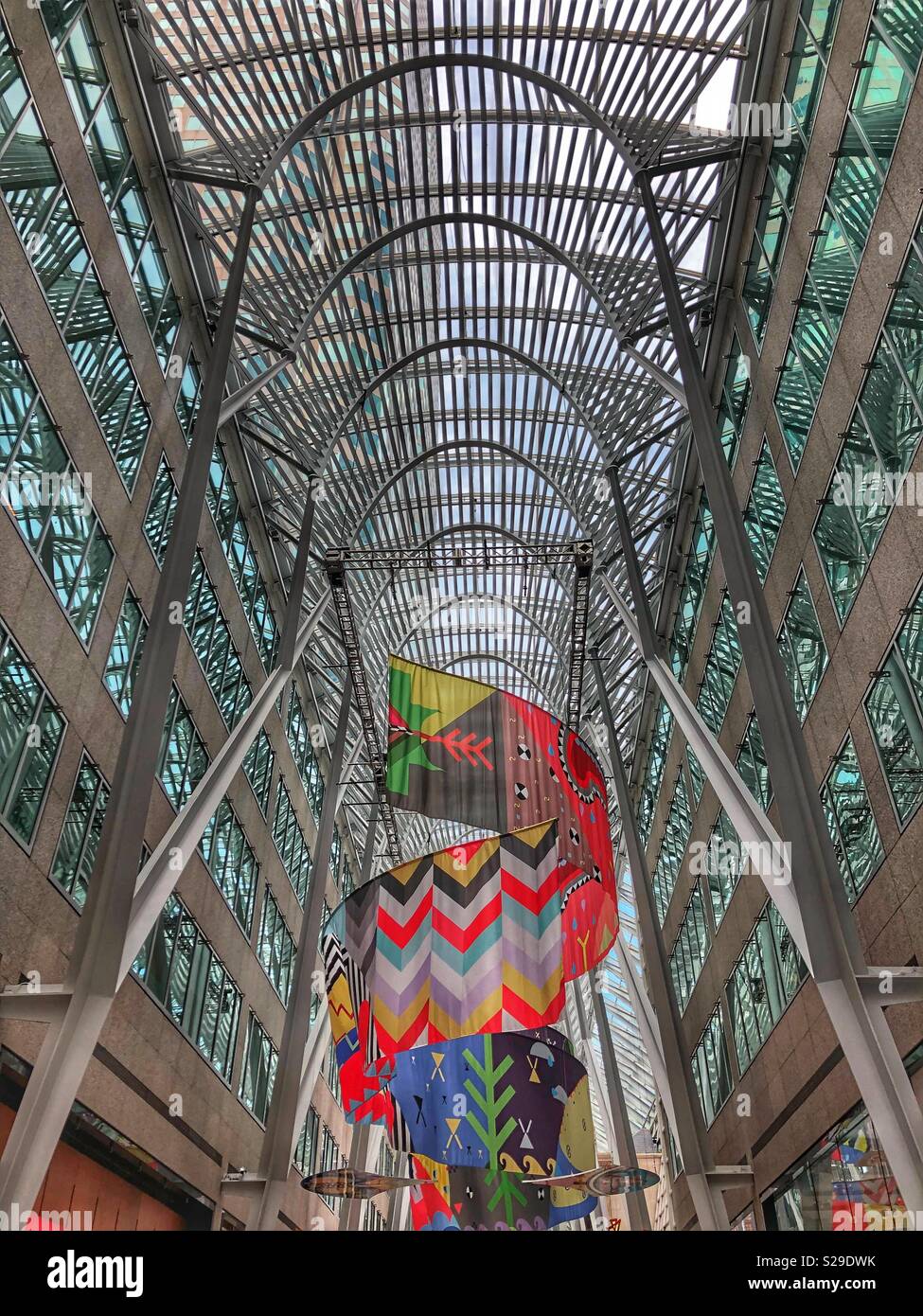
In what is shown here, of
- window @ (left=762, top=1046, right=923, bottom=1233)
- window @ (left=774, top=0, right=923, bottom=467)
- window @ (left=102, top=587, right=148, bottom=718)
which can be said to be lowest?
window @ (left=762, top=1046, right=923, bottom=1233)

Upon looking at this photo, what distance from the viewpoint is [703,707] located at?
107 ft

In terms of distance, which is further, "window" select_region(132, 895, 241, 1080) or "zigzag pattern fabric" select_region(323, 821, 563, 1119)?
"window" select_region(132, 895, 241, 1080)

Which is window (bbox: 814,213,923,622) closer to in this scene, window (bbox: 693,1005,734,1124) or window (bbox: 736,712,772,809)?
window (bbox: 736,712,772,809)

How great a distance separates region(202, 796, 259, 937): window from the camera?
1139 inches

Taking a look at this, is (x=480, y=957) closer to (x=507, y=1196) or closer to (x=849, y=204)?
(x=507, y=1196)

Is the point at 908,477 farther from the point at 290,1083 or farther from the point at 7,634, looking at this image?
the point at 290,1083

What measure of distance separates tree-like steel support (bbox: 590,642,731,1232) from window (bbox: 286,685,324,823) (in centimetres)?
1492

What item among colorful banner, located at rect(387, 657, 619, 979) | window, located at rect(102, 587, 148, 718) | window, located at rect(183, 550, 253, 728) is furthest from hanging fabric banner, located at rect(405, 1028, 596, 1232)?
window, located at rect(183, 550, 253, 728)

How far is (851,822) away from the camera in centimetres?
2011

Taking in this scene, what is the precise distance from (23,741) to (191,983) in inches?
464

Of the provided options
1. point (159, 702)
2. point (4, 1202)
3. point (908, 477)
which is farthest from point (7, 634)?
point (908, 477)

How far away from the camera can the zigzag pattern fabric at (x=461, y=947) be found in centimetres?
1750

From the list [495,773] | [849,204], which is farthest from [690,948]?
[849,204]

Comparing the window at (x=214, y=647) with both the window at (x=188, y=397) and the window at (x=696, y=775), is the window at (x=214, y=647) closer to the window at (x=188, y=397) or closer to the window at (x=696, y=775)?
the window at (x=188, y=397)
